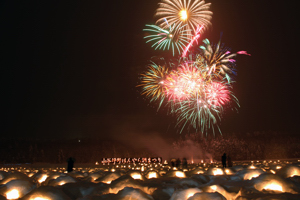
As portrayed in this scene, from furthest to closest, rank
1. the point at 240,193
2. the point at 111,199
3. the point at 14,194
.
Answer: the point at 14,194 → the point at 240,193 → the point at 111,199

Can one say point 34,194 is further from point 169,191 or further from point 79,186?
point 169,191

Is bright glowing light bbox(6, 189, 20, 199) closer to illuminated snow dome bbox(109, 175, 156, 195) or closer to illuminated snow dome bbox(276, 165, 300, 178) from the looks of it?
illuminated snow dome bbox(109, 175, 156, 195)

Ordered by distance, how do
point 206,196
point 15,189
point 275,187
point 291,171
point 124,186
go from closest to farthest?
point 206,196 < point 275,187 < point 124,186 < point 15,189 < point 291,171

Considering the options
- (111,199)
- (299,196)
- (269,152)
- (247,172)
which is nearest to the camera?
(299,196)

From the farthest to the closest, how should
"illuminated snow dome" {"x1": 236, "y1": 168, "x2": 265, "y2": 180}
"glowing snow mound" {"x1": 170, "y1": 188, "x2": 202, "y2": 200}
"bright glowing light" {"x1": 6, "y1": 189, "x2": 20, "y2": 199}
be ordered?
1. "illuminated snow dome" {"x1": 236, "y1": 168, "x2": 265, "y2": 180}
2. "bright glowing light" {"x1": 6, "y1": 189, "x2": 20, "y2": 199}
3. "glowing snow mound" {"x1": 170, "y1": 188, "x2": 202, "y2": 200}

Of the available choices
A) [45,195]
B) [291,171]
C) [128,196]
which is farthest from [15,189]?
[291,171]

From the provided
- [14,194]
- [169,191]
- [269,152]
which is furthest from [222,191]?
[269,152]

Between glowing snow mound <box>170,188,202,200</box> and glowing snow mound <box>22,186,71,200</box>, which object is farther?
glowing snow mound <box>22,186,71,200</box>

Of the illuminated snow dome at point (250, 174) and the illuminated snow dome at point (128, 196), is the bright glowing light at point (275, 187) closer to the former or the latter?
the illuminated snow dome at point (128, 196)

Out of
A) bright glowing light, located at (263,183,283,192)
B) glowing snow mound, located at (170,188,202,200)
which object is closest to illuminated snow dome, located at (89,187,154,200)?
glowing snow mound, located at (170,188,202,200)

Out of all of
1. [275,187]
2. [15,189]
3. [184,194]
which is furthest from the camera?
[15,189]

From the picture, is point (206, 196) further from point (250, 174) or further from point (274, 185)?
point (250, 174)
